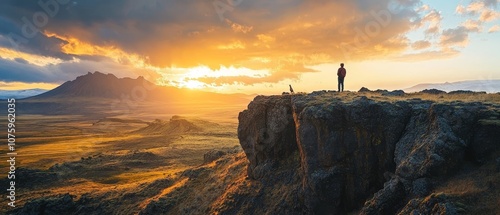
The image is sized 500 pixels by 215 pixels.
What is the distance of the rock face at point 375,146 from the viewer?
2409cm

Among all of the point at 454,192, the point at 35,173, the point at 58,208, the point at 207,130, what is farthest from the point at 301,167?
the point at 207,130

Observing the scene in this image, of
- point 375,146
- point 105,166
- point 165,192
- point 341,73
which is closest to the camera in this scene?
point 375,146

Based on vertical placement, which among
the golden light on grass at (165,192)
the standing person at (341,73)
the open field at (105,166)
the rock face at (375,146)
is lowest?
the open field at (105,166)

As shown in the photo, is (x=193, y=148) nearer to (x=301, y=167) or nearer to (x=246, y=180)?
(x=246, y=180)

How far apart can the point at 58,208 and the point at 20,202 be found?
11632mm

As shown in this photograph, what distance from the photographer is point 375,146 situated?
2952 centimetres

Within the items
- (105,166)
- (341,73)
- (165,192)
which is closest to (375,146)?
(341,73)

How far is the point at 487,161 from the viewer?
23172mm

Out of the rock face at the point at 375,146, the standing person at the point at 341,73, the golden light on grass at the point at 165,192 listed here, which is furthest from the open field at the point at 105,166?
the standing person at the point at 341,73

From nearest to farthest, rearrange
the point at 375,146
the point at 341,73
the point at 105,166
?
the point at 375,146 < the point at 341,73 < the point at 105,166

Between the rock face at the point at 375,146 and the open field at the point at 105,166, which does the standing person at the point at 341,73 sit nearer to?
the rock face at the point at 375,146

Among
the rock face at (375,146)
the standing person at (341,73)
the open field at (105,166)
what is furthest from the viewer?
the open field at (105,166)

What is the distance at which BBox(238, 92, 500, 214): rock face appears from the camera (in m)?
24.1

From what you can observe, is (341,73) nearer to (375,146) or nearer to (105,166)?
(375,146)
